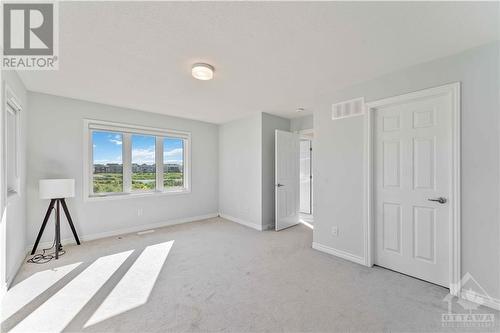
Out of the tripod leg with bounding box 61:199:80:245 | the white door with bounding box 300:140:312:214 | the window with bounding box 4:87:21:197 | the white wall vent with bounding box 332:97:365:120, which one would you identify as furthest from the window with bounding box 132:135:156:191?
the white door with bounding box 300:140:312:214

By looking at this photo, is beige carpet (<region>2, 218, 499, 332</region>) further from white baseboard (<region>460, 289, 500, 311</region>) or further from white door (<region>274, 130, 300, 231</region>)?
white door (<region>274, 130, 300, 231</region>)

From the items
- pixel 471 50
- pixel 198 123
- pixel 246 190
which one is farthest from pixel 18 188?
pixel 471 50

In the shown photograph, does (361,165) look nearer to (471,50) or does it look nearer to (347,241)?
(347,241)

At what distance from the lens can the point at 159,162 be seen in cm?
457

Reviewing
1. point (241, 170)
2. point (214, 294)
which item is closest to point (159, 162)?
point (241, 170)

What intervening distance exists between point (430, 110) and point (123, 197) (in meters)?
4.90

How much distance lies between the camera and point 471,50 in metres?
2.00

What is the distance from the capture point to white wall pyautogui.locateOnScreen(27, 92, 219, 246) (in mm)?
3152

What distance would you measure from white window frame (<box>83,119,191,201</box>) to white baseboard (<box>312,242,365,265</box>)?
309 centimetres

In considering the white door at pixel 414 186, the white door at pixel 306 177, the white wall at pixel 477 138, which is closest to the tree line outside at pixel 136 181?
the white door at pixel 306 177

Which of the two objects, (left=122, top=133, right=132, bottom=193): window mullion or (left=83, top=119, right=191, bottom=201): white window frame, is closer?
(left=83, top=119, right=191, bottom=201): white window frame

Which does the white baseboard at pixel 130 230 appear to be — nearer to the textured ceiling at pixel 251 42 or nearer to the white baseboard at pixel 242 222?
the white baseboard at pixel 242 222

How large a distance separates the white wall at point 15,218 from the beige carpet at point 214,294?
20 centimetres

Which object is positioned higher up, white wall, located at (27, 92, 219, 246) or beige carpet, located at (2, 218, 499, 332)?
white wall, located at (27, 92, 219, 246)
